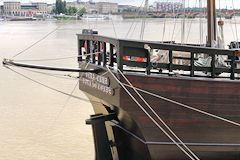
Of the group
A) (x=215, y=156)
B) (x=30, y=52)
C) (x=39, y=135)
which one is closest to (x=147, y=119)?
(x=215, y=156)

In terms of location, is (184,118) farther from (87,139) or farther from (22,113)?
(22,113)

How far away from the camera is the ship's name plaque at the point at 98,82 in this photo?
6191mm

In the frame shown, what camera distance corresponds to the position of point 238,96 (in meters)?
6.36

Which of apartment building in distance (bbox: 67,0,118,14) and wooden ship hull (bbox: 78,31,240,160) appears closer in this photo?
wooden ship hull (bbox: 78,31,240,160)

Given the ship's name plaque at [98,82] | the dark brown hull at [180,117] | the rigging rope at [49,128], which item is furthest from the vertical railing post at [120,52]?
the rigging rope at [49,128]

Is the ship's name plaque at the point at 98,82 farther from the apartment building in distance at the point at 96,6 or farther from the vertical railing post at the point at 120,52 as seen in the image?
the apartment building in distance at the point at 96,6

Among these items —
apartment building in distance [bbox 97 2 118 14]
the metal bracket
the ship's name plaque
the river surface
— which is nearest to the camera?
the ship's name plaque

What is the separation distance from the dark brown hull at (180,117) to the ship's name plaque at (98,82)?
0.10 m

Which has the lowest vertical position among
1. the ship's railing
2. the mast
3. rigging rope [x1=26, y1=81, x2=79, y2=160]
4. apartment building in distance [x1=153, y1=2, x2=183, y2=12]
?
rigging rope [x1=26, y1=81, x2=79, y2=160]

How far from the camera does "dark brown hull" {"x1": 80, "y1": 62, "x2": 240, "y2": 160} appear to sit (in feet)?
19.7

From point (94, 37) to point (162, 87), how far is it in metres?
1.63

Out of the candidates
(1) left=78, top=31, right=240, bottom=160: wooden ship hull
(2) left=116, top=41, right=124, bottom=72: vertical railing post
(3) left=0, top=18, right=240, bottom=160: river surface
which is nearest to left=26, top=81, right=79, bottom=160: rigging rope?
(3) left=0, top=18, right=240, bottom=160: river surface

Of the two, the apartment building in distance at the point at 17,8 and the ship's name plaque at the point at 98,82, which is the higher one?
the apartment building in distance at the point at 17,8

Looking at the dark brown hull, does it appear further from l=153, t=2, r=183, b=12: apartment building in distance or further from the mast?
l=153, t=2, r=183, b=12: apartment building in distance
